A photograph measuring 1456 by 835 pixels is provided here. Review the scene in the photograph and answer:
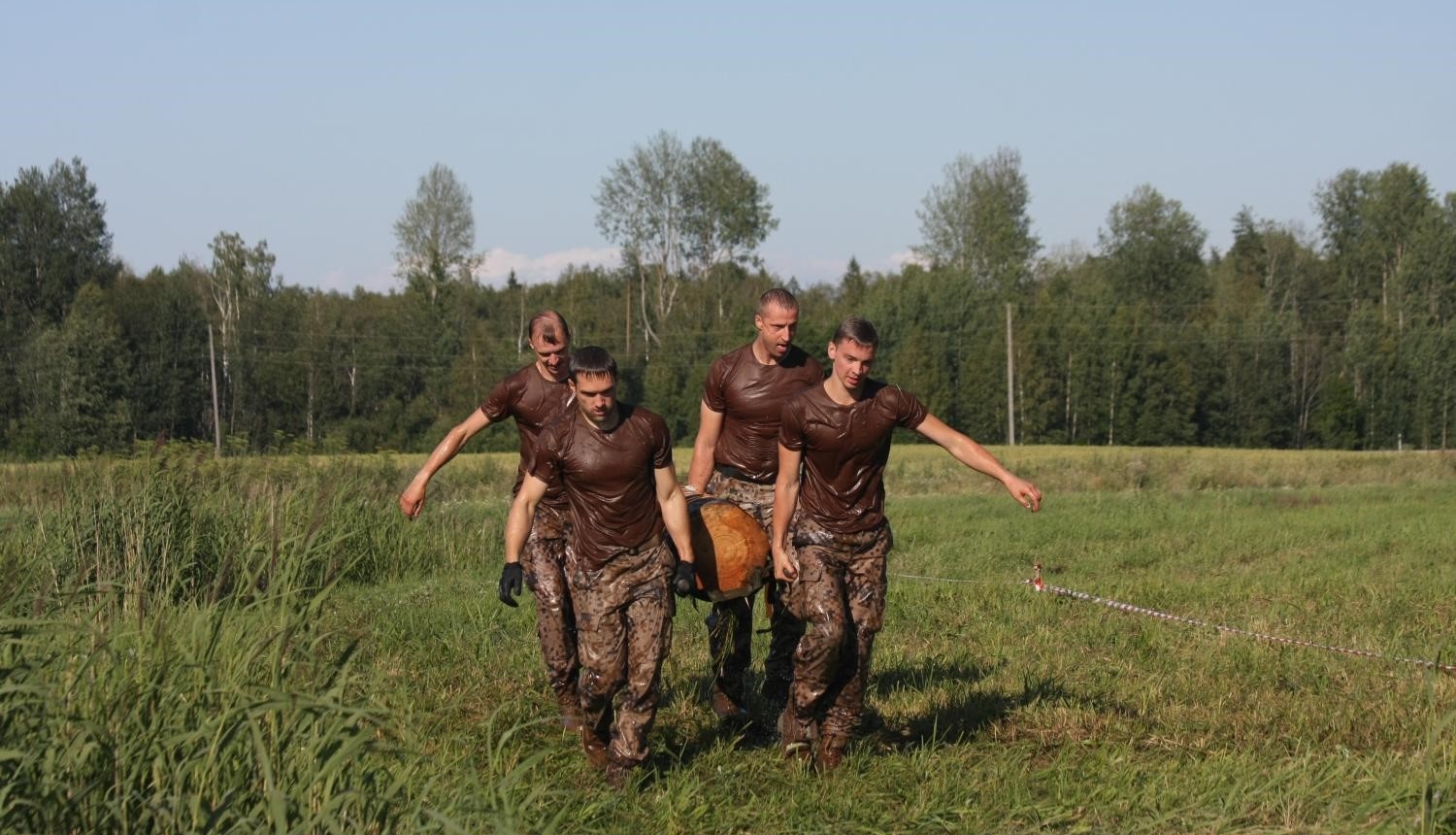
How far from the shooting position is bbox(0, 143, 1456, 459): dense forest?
66.7 metres

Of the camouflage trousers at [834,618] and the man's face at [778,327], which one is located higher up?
the man's face at [778,327]

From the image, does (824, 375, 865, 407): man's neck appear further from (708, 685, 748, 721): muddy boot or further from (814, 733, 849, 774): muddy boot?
(708, 685, 748, 721): muddy boot

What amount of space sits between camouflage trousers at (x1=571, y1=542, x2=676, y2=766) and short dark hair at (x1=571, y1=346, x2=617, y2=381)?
893 mm

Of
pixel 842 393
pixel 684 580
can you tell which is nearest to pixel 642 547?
pixel 684 580

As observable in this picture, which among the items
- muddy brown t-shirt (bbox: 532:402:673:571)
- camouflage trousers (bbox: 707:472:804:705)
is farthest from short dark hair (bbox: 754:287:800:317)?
muddy brown t-shirt (bbox: 532:402:673:571)

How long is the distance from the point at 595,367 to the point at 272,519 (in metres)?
1.71

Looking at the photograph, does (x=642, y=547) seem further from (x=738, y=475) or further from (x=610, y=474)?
(x=738, y=475)

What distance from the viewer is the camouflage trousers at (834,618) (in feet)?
24.8

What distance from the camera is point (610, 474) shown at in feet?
23.9

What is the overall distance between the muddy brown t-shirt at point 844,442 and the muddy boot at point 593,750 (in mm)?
1579

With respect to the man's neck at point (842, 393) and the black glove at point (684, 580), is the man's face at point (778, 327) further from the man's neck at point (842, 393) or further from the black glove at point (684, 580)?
the black glove at point (684, 580)

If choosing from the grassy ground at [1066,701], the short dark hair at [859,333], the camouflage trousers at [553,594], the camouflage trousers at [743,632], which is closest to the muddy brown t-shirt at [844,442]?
the short dark hair at [859,333]

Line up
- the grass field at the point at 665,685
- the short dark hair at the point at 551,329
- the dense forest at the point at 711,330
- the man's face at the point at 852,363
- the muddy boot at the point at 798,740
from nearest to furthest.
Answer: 1. the grass field at the point at 665,685
2. the man's face at the point at 852,363
3. the muddy boot at the point at 798,740
4. the short dark hair at the point at 551,329
5. the dense forest at the point at 711,330

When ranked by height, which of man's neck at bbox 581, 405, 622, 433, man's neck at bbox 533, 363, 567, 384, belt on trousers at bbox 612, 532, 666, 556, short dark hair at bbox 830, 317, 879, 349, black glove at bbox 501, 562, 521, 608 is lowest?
black glove at bbox 501, 562, 521, 608
